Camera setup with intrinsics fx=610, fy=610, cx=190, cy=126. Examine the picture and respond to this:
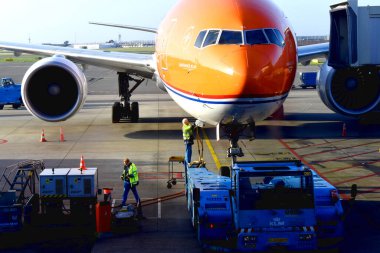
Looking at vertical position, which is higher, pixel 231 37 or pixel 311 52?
pixel 311 52

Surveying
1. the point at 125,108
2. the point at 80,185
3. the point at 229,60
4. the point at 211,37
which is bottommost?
the point at 80,185

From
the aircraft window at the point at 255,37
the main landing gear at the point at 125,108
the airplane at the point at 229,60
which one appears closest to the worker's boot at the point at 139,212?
the airplane at the point at 229,60

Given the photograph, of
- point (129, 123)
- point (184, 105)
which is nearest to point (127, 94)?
point (129, 123)

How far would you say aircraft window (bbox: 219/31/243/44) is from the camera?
14522 mm

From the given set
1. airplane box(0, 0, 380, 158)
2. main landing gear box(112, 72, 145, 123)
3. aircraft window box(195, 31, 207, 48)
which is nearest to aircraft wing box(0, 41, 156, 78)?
main landing gear box(112, 72, 145, 123)

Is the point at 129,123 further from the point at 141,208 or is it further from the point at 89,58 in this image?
the point at 141,208

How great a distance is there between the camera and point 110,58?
24266 mm

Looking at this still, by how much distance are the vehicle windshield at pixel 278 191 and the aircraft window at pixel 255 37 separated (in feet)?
12.9

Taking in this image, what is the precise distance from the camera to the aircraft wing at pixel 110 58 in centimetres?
2356

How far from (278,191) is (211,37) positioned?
17.1ft

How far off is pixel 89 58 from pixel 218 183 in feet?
44.1

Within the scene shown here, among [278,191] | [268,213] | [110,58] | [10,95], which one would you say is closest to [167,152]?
[110,58]

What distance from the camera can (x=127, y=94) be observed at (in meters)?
27.3

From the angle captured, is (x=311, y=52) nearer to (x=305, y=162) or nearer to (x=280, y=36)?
(x=305, y=162)
